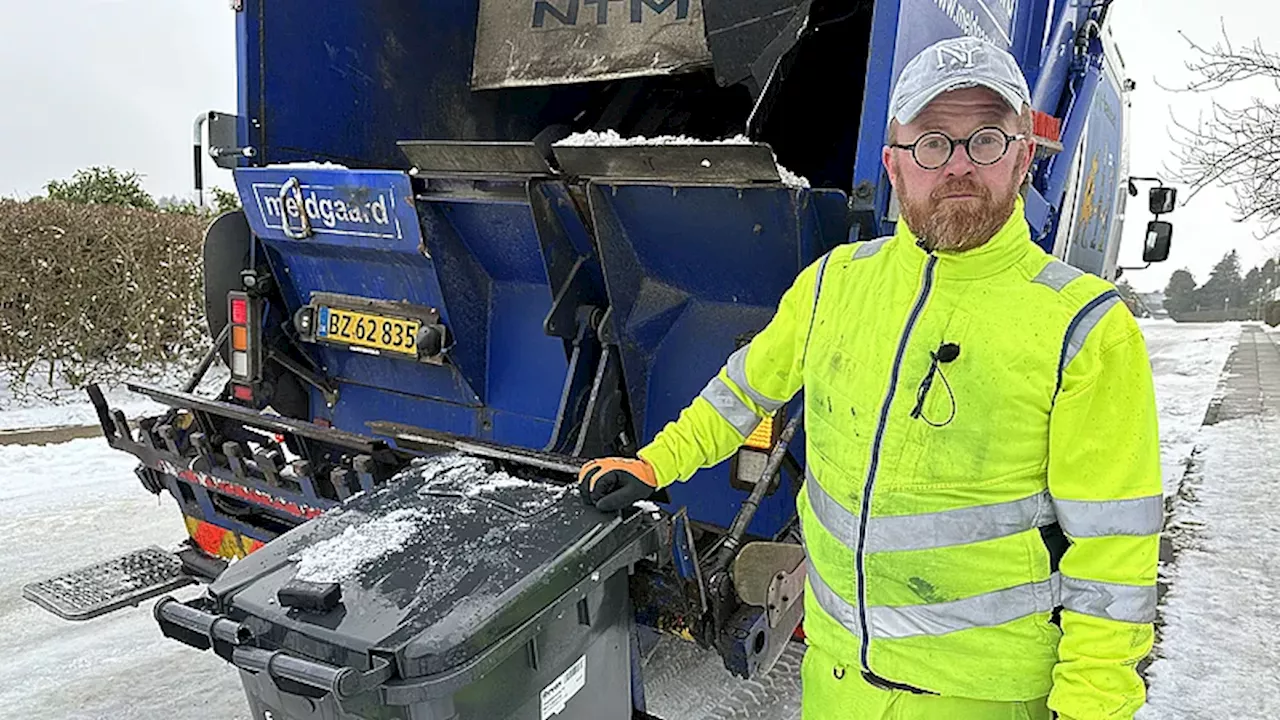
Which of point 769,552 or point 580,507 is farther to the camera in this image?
point 769,552

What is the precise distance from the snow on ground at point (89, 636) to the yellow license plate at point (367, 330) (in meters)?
1.13

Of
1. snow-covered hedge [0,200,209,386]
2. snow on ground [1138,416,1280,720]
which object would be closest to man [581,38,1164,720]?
snow on ground [1138,416,1280,720]

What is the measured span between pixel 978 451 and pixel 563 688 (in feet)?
2.75

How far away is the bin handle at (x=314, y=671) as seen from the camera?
1.30m

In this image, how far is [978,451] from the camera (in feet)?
4.30

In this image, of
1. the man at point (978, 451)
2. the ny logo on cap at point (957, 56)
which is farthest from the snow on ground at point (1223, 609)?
the ny logo on cap at point (957, 56)

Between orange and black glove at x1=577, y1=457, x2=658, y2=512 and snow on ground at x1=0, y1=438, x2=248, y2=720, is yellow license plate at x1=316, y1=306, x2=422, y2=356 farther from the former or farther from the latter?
orange and black glove at x1=577, y1=457, x2=658, y2=512

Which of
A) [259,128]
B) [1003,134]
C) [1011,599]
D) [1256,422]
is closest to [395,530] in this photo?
[1011,599]

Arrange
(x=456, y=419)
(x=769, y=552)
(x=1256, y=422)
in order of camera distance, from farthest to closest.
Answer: (x=1256, y=422)
(x=456, y=419)
(x=769, y=552)

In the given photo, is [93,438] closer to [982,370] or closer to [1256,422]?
[982,370]

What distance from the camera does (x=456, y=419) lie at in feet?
10.2

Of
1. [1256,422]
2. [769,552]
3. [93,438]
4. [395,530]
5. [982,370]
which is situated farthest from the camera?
[1256,422]

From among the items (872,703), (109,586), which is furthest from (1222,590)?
(109,586)

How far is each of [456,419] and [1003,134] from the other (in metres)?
2.19
